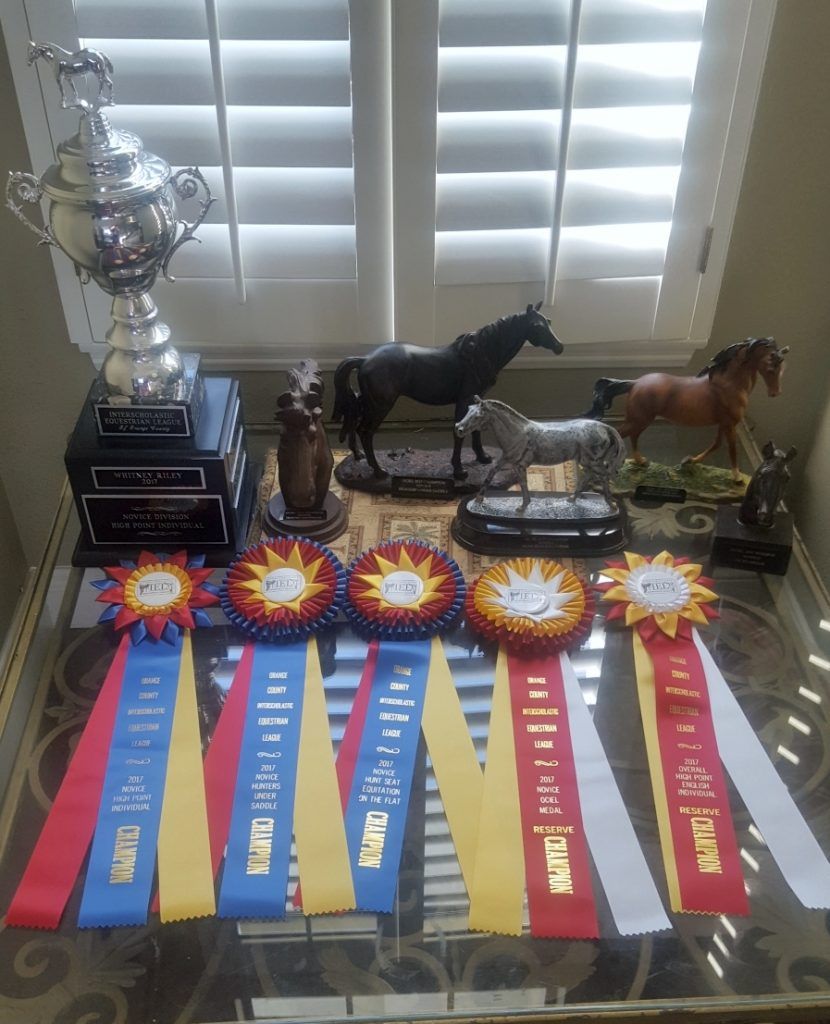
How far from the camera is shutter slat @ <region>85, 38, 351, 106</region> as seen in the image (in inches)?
45.7

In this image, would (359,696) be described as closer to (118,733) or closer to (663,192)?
(118,733)

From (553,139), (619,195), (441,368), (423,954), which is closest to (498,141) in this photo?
(553,139)

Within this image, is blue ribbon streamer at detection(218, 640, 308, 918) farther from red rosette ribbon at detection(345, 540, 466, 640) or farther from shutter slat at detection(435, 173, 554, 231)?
shutter slat at detection(435, 173, 554, 231)

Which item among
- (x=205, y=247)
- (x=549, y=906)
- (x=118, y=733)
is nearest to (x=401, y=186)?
(x=205, y=247)

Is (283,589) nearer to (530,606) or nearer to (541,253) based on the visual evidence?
(530,606)

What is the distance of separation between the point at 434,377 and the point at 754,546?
1.51ft

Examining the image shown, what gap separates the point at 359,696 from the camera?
109 centimetres

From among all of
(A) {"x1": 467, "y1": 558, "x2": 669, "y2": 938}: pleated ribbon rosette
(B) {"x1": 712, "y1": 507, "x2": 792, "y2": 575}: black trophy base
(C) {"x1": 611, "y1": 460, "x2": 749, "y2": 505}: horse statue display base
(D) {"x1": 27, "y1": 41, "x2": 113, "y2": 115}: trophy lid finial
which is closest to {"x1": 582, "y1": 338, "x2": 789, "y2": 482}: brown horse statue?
(C) {"x1": 611, "y1": 460, "x2": 749, "y2": 505}: horse statue display base

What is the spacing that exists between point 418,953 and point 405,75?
0.97 m

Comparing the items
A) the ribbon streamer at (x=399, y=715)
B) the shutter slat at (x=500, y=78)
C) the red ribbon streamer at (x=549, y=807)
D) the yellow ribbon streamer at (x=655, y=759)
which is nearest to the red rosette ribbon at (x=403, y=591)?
the ribbon streamer at (x=399, y=715)

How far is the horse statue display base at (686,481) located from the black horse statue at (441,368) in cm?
23

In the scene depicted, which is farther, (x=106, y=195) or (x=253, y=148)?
(x=253, y=148)

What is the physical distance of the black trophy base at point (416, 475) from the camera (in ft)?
4.37

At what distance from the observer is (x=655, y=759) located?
3.36 ft
